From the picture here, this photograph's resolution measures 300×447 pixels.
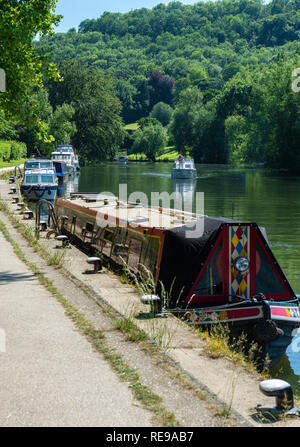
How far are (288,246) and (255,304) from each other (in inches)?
602

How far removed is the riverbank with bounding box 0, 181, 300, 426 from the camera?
19.1ft

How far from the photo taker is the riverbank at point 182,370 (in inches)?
229

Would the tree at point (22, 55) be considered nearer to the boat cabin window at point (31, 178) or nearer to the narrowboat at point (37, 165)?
the boat cabin window at point (31, 178)

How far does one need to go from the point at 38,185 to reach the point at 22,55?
27.7 m

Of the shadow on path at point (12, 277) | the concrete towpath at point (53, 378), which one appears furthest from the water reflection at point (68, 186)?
the concrete towpath at point (53, 378)

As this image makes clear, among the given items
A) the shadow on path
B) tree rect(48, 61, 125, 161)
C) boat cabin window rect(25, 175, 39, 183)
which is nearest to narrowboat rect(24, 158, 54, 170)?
boat cabin window rect(25, 175, 39, 183)

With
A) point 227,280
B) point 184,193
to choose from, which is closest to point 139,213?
point 227,280

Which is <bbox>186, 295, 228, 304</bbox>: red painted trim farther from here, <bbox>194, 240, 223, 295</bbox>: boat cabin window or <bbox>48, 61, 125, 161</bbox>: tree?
<bbox>48, 61, 125, 161</bbox>: tree

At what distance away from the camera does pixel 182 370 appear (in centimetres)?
702

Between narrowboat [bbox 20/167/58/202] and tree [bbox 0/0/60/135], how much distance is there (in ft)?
84.3

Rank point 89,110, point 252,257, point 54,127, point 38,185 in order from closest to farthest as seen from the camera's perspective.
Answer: point 252,257 < point 38,185 < point 54,127 < point 89,110

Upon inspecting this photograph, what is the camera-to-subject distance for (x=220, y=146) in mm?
114000

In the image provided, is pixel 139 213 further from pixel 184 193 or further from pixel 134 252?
pixel 184 193
